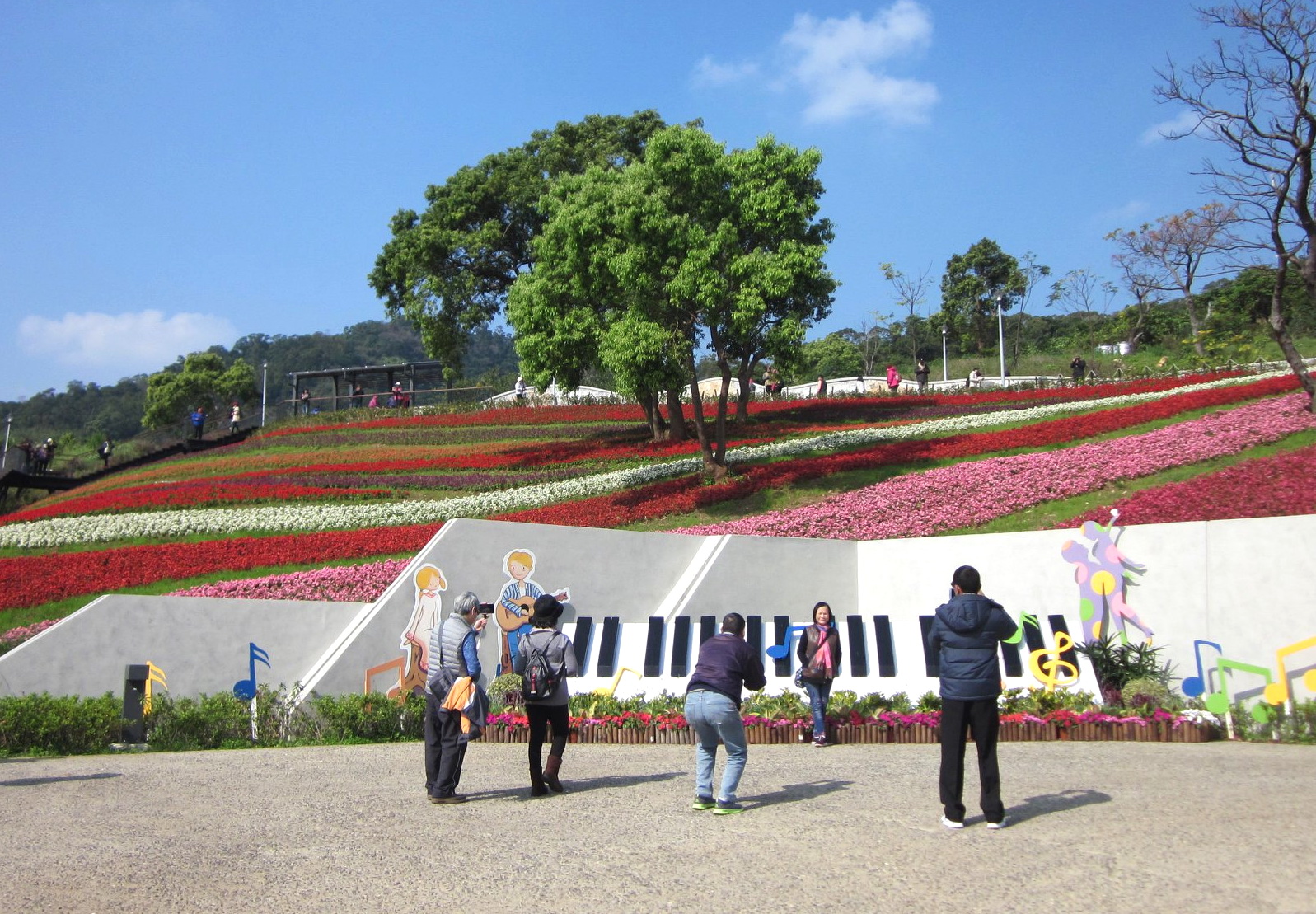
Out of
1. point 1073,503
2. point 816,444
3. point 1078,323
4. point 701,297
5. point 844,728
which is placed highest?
point 1078,323

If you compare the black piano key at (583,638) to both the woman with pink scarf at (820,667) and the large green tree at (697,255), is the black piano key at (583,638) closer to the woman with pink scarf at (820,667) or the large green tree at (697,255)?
the woman with pink scarf at (820,667)

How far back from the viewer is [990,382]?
42.0 m

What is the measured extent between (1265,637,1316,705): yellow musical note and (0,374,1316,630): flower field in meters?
5.64

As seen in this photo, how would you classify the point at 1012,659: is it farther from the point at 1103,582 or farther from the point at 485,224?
the point at 485,224

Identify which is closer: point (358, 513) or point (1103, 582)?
point (1103, 582)

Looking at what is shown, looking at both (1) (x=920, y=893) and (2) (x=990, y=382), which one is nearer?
(1) (x=920, y=893)

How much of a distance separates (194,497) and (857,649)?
76.2ft

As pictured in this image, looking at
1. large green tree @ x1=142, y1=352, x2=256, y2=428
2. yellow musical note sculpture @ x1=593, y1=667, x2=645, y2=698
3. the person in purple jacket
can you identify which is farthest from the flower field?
large green tree @ x1=142, y1=352, x2=256, y2=428

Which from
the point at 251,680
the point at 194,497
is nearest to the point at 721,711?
the point at 251,680

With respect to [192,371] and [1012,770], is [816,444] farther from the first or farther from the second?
[192,371]

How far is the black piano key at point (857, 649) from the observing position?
13038 mm

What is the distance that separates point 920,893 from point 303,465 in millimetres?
32227

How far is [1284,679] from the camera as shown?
1096cm

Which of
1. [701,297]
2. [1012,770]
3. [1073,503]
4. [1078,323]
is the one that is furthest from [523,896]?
[1078,323]
